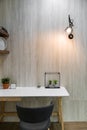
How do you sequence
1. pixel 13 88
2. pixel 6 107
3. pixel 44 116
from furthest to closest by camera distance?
pixel 6 107, pixel 13 88, pixel 44 116

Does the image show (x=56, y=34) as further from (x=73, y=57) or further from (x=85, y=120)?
(x=85, y=120)

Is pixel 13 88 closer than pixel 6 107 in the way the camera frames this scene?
Yes

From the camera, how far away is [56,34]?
3715mm

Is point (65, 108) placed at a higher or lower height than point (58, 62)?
lower

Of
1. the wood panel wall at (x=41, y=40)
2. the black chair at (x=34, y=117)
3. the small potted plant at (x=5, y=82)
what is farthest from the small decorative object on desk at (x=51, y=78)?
the black chair at (x=34, y=117)

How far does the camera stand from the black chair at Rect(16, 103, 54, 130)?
2.23 meters

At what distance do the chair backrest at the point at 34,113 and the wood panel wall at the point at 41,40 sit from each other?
4.76 feet

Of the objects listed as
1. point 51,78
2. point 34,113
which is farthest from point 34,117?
point 51,78

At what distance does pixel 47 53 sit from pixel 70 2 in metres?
1.18

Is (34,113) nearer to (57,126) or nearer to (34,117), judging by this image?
(34,117)

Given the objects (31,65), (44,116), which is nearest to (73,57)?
(31,65)

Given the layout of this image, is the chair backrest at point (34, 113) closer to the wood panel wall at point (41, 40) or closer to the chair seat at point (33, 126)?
the chair seat at point (33, 126)

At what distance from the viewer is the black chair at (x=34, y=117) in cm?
223

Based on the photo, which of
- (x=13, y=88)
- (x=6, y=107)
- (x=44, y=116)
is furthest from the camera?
(x=6, y=107)
